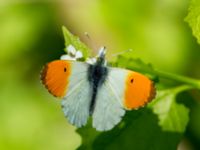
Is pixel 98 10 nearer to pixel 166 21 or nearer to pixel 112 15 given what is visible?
pixel 112 15

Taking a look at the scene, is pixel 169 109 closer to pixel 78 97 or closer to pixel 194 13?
pixel 78 97

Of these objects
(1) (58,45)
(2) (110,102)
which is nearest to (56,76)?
(2) (110,102)

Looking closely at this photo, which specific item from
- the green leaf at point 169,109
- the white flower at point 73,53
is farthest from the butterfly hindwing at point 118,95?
the green leaf at point 169,109

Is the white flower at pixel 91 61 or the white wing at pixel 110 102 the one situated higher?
the white flower at pixel 91 61

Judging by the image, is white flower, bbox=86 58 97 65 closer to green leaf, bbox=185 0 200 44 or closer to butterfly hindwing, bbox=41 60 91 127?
butterfly hindwing, bbox=41 60 91 127

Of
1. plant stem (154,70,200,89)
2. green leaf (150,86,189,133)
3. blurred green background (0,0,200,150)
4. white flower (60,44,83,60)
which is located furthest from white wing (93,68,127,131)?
blurred green background (0,0,200,150)

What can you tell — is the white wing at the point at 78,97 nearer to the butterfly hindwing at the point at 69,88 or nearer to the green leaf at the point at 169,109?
the butterfly hindwing at the point at 69,88
